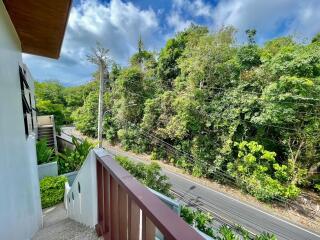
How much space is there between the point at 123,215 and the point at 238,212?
7508 millimetres

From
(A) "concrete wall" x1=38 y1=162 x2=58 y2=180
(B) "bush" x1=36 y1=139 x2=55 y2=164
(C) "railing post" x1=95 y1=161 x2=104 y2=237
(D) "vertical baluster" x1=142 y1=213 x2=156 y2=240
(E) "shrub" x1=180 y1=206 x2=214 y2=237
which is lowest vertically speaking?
(E) "shrub" x1=180 y1=206 x2=214 y2=237

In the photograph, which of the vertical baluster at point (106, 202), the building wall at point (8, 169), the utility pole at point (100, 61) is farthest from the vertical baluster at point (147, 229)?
the utility pole at point (100, 61)

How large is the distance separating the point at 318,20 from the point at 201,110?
607 cm

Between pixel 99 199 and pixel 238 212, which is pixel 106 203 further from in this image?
pixel 238 212

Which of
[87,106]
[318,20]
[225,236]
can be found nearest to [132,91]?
[87,106]

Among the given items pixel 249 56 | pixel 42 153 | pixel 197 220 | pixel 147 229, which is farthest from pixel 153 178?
pixel 249 56

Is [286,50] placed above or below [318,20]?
below

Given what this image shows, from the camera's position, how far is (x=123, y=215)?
0.99m

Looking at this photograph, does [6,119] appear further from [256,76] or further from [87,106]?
[87,106]

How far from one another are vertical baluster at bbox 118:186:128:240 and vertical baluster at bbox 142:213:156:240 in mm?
244

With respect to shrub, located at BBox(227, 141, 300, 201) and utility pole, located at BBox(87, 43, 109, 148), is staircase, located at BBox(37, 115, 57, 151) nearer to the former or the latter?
utility pole, located at BBox(87, 43, 109, 148)

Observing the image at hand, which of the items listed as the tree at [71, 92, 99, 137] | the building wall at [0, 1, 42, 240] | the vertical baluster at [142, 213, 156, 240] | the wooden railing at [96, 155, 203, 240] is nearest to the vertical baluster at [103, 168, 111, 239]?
the wooden railing at [96, 155, 203, 240]

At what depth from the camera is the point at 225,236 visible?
2879 mm

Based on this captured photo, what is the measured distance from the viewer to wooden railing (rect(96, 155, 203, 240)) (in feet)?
1.77
